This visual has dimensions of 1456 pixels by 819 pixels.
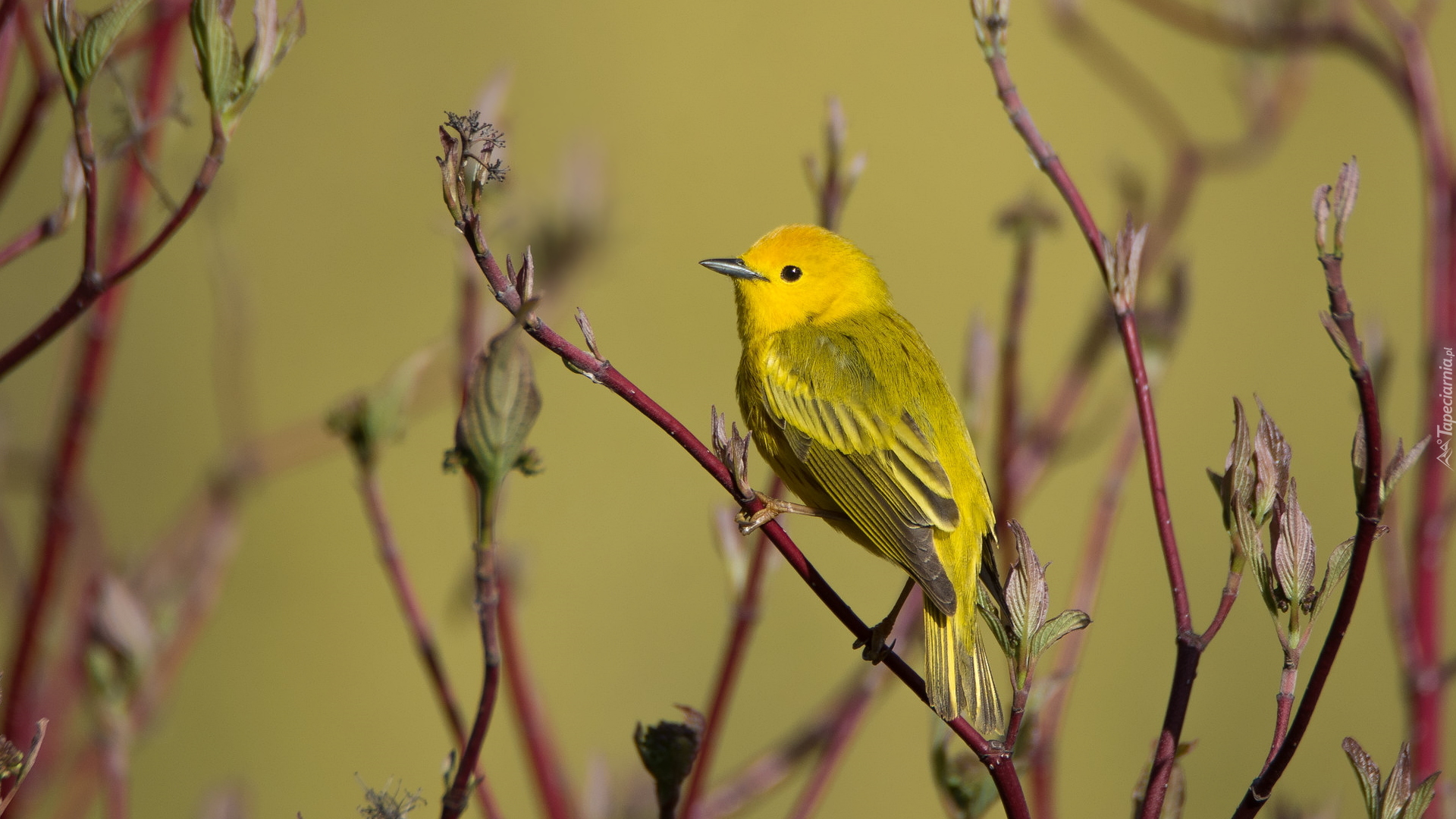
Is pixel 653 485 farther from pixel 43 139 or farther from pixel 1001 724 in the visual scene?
pixel 1001 724

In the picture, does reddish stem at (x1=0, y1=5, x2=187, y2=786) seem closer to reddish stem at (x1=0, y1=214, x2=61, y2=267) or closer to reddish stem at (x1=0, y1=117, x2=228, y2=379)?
reddish stem at (x1=0, y1=214, x2=61, y2=267)

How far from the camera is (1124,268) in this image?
0.93m

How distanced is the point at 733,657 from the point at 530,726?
0.23 m

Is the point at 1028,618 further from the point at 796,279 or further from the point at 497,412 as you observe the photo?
the point at 796,279

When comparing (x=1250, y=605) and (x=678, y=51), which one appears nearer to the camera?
(x=1250, y=605)

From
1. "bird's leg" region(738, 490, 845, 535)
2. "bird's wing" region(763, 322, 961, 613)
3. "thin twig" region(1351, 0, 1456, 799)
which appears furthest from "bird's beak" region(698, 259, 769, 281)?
"thin twig" region(1351, 0, 1456, 799)

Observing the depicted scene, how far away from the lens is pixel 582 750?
3793mm

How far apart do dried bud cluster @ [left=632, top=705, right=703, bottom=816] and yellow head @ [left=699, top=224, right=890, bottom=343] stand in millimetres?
1134

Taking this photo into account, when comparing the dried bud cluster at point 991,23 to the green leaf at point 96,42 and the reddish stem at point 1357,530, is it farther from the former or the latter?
the green leaf at point 96,42

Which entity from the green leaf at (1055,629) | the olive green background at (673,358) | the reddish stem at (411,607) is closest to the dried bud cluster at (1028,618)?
the green leaf at (1055,629)

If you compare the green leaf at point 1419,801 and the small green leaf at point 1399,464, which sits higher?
the small green leaf at point 1399,464

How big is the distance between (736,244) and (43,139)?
2.24m

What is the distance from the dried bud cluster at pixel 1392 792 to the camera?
2.58 ft

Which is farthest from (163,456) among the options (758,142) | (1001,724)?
(1001,724)
